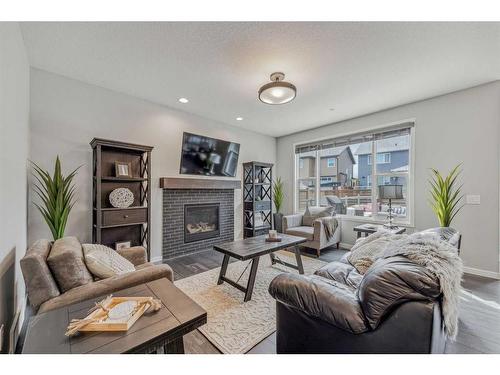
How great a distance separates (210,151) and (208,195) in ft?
2.86

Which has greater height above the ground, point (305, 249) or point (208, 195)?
point (208, 195)

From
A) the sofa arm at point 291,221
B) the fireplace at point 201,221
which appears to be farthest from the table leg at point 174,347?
the sofa arm at point 291,221

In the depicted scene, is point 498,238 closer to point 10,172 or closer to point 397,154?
point 397,154

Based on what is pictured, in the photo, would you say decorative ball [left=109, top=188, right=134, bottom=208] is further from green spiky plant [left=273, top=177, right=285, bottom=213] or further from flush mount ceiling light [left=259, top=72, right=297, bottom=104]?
green spiky plant [left=273, top=177, right=285, bottom=213]

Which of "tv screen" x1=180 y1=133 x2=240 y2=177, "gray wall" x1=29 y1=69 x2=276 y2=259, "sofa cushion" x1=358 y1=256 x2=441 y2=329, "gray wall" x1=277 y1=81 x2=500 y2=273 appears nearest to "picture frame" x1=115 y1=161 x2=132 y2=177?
"gray wall" x1=29 y1=69 x2=276 y2=259

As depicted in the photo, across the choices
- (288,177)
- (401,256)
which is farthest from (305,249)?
(401,256)

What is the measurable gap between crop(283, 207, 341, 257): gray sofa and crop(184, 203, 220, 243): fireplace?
141cm

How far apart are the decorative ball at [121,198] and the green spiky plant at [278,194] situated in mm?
3328

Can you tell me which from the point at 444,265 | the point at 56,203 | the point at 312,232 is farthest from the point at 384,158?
the point at 56,203

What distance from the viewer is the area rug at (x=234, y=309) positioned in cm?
178

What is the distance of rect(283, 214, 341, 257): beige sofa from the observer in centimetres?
390

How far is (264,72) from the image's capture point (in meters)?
2.69
